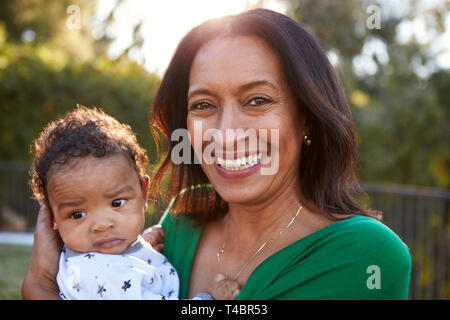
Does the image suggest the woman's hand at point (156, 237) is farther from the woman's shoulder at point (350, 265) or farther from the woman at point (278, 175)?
the woman's shoulder at point (350, 265)

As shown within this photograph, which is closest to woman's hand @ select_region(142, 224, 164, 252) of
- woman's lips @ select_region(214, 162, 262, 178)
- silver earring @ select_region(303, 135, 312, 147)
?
woman's lips @ select_region(214, 162, 262, 178)

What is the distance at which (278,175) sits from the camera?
207 cm

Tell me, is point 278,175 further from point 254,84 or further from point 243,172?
point 254,84

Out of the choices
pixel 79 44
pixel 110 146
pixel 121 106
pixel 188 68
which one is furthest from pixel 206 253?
pixel 79 44

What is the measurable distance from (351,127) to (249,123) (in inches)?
19.5

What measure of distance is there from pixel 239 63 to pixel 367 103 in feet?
35.4

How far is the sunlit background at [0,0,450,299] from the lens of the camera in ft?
23.2

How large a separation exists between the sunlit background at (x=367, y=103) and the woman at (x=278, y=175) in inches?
103

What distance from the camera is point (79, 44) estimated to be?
730 inches

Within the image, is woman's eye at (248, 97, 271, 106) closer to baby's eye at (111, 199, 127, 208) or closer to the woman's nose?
the woman's nose

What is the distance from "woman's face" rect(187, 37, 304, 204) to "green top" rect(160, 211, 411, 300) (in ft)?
1.01

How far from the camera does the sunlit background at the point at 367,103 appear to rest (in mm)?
7059

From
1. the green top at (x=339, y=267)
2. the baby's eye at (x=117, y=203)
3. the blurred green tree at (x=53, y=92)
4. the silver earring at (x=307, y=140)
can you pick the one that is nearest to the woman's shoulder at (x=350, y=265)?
the green top at (x=339, y=267)

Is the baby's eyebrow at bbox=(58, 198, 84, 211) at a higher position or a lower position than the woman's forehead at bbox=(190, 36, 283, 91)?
lower
